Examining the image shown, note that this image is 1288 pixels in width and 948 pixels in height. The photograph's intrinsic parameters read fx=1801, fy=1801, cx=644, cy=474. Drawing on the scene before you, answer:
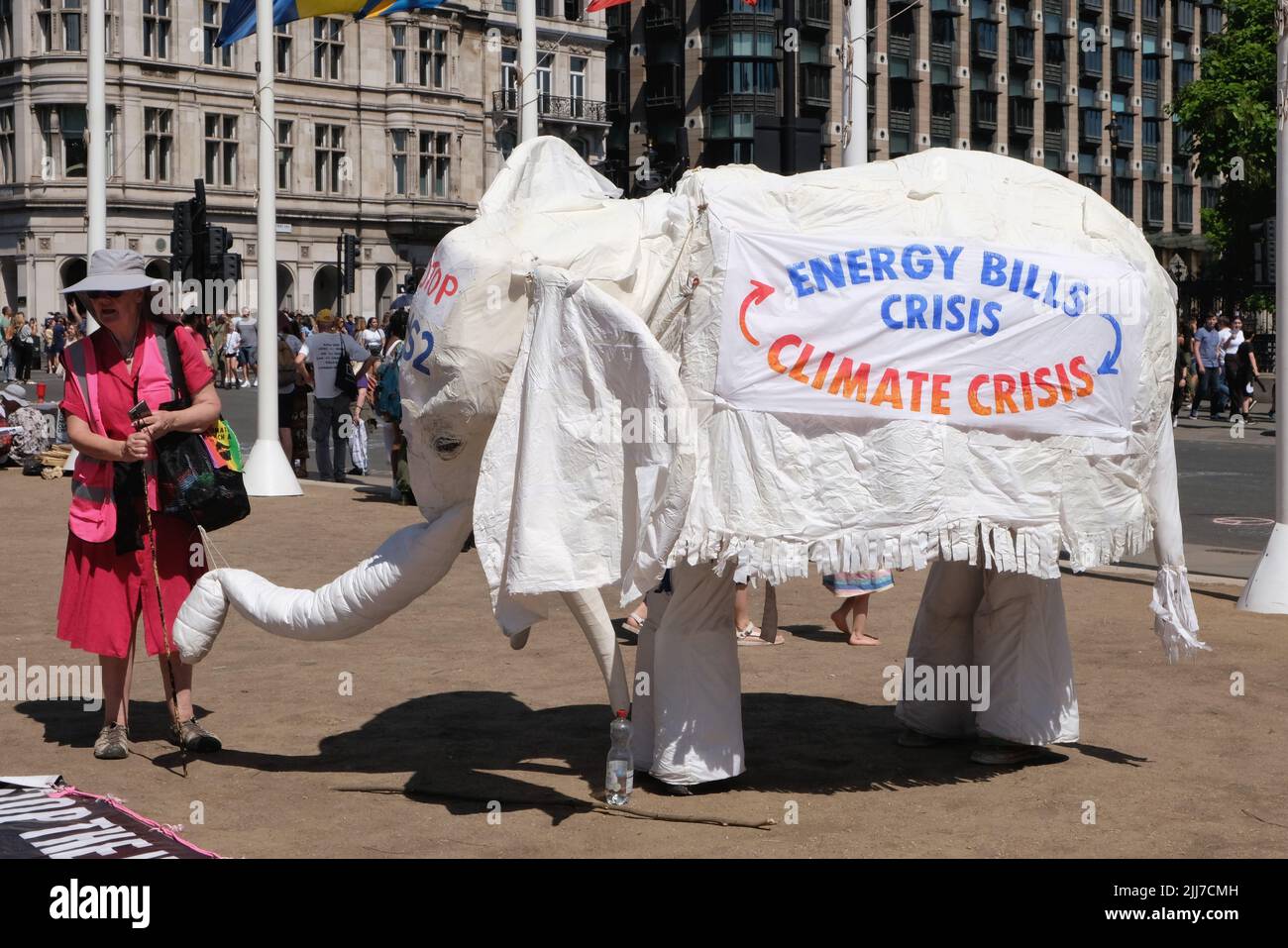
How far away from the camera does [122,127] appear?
55.7 m

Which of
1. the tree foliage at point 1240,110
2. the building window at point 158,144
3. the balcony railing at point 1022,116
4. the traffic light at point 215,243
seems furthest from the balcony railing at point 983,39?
the traffic light at point 215,243

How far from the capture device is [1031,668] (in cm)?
689

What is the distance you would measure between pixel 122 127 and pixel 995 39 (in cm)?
4302

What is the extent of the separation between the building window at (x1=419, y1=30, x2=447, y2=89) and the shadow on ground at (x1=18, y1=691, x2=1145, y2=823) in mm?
57231

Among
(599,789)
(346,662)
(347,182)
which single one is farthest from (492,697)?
(347,182)

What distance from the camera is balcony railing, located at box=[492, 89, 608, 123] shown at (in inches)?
2562

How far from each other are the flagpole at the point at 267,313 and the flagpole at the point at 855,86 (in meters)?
5.86

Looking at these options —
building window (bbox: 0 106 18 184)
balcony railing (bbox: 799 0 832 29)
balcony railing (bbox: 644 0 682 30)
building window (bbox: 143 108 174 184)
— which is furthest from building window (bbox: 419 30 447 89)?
balcony railing (bbox: 799 0 832 29)

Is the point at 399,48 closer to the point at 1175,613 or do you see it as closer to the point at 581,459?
the point at 1175,613

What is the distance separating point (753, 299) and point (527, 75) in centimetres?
1000

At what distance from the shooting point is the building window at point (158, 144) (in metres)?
56.5

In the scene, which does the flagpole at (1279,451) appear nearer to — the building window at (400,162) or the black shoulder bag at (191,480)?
the black shoulder bag at (191,480)

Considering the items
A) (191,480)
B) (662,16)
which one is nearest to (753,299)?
(191,480)

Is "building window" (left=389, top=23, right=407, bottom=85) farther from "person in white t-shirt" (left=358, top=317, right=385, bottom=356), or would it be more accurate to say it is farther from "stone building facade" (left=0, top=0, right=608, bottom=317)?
"person in white t-shirt" (left=358, top=317, right=385, bottom=356)
